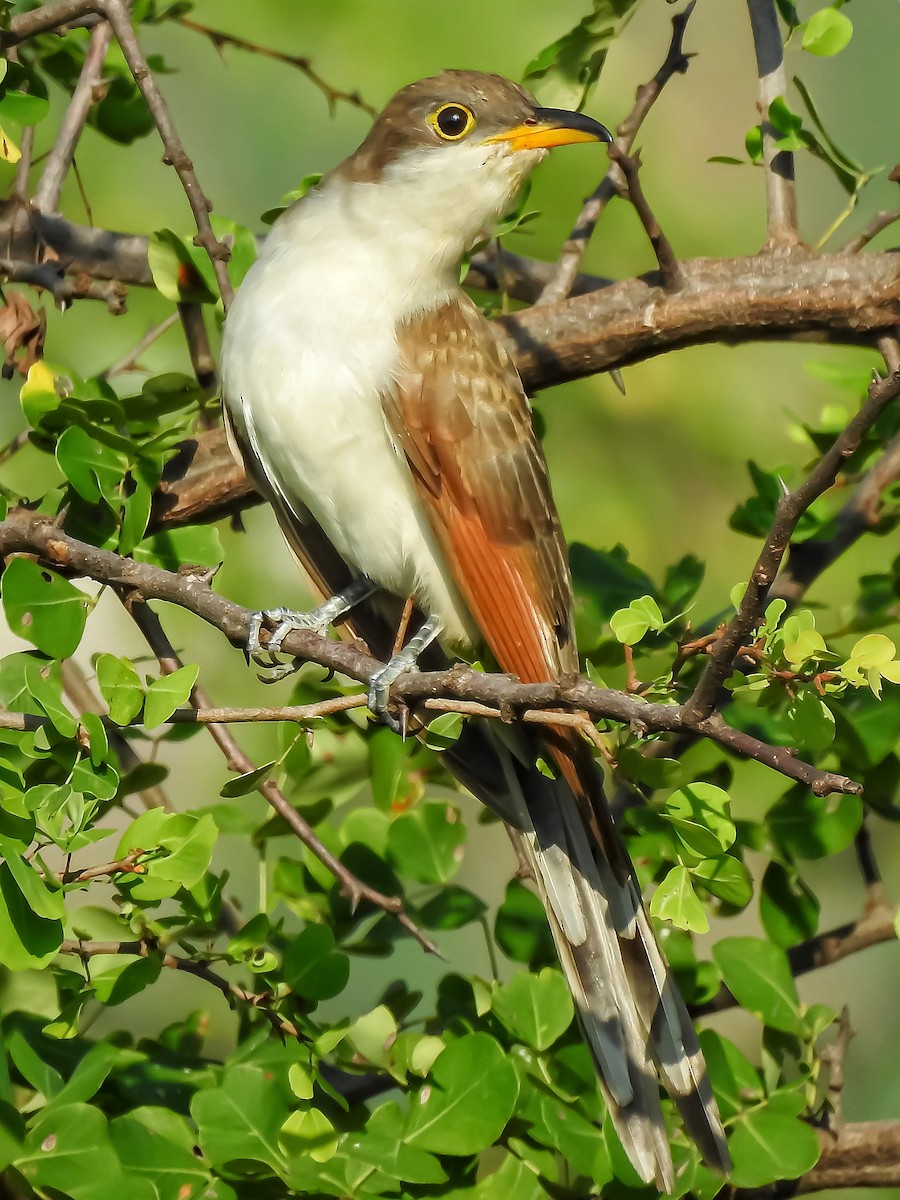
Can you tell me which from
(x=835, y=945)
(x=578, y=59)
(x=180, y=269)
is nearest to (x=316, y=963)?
(x=835, y=945)

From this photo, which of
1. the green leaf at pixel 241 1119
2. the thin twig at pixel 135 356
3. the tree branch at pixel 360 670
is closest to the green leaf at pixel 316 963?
the green leaf at pixel 241 1119

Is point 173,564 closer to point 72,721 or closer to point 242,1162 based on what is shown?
point 72,721

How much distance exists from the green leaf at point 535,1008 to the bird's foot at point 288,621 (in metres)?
0.69

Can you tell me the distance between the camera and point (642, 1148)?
7.01 feet

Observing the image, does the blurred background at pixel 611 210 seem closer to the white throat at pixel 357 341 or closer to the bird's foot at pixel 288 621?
the bird's foot at pixel 288 621

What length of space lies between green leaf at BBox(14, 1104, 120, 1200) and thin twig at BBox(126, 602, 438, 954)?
569mm

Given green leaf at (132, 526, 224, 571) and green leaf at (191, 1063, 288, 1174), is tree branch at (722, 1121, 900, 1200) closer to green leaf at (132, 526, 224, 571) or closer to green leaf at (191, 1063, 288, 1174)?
green leaf at (191, 1063, 288, 1174)

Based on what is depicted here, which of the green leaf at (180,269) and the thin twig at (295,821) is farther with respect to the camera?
the green leaf at (180,269)

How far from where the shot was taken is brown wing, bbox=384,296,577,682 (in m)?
2.81

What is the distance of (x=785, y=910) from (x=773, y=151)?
1.51 metres

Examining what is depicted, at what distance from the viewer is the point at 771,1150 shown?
2.14 metres

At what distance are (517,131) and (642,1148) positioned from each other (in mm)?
2017

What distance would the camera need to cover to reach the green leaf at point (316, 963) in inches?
85.0

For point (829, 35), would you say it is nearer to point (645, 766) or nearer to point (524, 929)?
point (645, 766)
